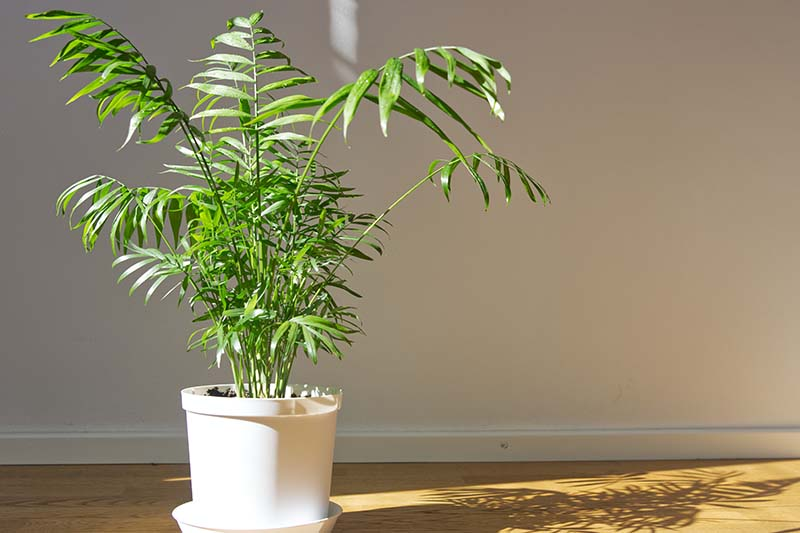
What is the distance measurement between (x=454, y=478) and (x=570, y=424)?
49 cm

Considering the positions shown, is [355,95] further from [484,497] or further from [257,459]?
[484,497]

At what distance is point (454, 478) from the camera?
7.29 feet

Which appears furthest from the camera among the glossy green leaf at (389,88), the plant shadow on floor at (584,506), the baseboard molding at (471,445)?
the baseboard molding at (471,445)

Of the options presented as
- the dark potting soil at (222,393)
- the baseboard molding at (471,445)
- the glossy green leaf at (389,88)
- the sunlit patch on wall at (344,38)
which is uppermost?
the sunlit patch on wall at (344,38)

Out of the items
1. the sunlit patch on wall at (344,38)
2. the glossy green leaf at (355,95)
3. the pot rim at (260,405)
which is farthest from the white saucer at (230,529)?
the sunlit patch on wall at (344,38)

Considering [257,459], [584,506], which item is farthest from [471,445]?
[257,459]

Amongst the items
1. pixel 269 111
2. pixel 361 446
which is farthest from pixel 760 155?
pixel 269 111

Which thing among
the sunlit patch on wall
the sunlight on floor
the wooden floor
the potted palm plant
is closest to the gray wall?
the sunlit patch on wall

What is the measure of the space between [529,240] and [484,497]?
0.85 m

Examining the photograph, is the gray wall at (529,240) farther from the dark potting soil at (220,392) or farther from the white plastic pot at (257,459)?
the white plastic pot at (257,459)

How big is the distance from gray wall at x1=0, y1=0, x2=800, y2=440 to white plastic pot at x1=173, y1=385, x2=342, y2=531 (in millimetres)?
936

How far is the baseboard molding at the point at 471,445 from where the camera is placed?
231 cm

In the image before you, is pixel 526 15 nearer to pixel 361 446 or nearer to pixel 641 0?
pixel 641 0

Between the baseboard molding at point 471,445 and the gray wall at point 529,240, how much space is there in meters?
0.04
